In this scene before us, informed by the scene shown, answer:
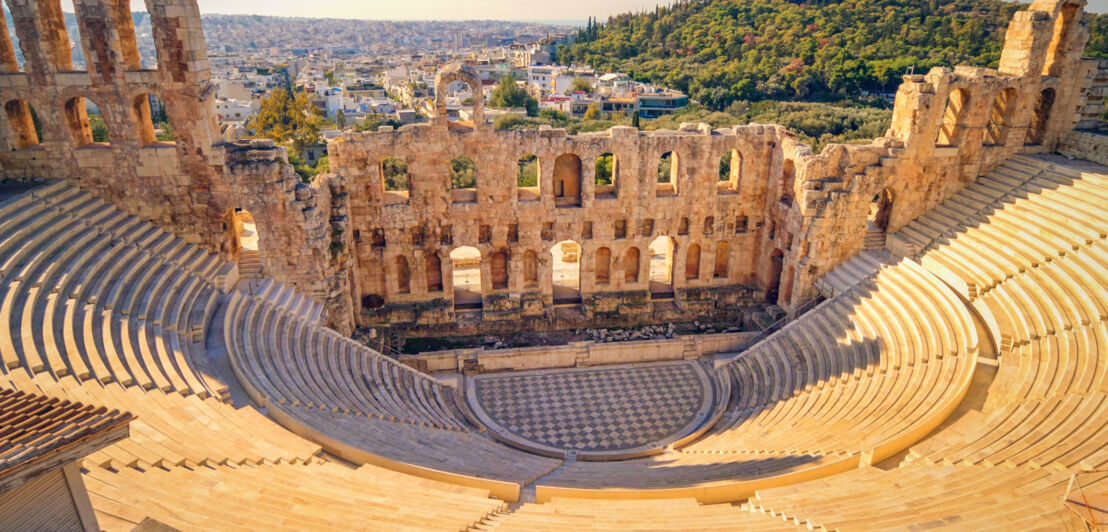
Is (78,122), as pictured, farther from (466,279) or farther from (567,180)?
(567,180)

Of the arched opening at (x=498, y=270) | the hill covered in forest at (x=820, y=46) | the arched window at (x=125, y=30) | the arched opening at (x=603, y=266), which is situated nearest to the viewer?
the arched window at (x=125, y=30)

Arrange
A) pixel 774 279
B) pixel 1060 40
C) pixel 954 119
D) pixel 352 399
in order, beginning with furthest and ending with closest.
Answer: pixel 774 279, pixel 954 119, pixel 1060 40, pixel 352 399

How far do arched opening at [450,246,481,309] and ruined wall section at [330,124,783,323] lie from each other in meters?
0.89

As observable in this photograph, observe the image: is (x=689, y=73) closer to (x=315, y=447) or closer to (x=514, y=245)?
(x=514, y=245)

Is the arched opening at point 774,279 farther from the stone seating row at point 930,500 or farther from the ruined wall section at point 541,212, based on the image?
the stone seating row at point 930,500

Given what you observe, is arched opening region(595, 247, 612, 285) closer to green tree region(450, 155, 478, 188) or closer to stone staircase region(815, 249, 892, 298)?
stone staircase region(815, 249, 892, 298)

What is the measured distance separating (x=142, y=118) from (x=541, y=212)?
1311 cm

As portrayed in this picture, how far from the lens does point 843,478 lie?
13.7m

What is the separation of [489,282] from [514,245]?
5.84 feet

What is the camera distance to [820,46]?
3115 inches

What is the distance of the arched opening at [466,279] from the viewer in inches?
1037

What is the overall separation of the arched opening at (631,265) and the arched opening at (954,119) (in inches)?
465

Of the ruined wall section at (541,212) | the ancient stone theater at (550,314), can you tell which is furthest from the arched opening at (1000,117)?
the ruined wall section at (541,212)

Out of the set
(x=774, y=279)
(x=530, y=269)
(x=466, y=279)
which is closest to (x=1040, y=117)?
(x=774, y=279)
